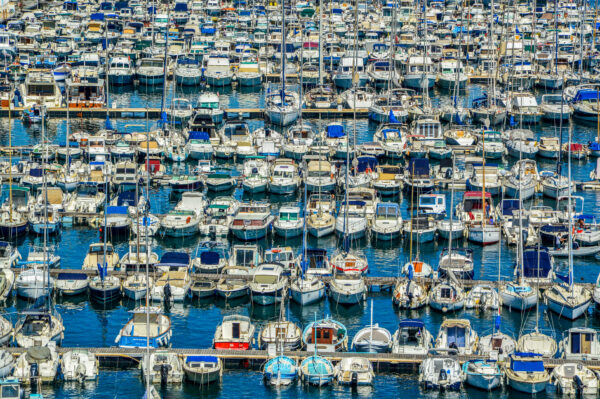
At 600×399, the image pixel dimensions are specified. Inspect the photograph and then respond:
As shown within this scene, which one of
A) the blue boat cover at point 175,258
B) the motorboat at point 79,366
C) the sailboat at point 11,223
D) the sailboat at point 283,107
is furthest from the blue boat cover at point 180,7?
the motorboat at point 79,366

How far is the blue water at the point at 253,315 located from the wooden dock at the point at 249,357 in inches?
16.7

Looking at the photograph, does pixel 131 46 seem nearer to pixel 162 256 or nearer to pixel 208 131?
pixel 208 131

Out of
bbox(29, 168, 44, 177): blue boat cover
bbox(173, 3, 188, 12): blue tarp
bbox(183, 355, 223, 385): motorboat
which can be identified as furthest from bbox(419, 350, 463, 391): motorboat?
bbox(173, 3, 188, 12): blue tarp

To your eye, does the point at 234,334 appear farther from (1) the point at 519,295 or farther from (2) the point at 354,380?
(1) the point at 519,295

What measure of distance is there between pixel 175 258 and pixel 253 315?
5.54 m

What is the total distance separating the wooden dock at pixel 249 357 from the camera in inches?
2438

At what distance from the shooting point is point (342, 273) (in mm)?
72062

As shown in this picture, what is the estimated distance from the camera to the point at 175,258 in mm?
72250

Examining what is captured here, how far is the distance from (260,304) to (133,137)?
28.1 m

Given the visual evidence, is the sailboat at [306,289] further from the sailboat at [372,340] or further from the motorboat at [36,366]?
the motorboat at [36,366]

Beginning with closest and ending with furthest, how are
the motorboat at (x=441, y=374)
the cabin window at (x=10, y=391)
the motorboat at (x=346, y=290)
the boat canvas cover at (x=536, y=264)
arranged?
1. the cabin window at (x=10, y=391)
2. the motorboat at (x=441, y=374)
3. the motorboat at (x=346, y=290)
4. the boat canvas cover at (x=536, y=264)

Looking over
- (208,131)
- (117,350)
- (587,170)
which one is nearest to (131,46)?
(208,131)

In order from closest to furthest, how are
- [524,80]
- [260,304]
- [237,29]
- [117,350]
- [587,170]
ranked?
[117,350]
[260,304]
[587,170]
[524,80]
[237,29]

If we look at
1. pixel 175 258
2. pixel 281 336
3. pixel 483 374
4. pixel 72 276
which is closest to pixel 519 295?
pixel 483 374
